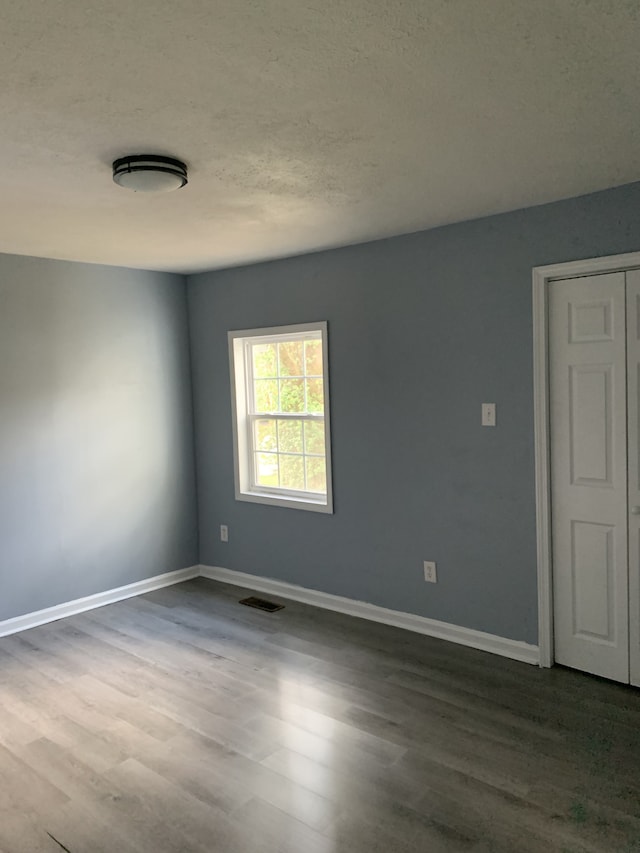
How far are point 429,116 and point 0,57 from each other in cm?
122

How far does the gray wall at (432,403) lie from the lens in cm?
326

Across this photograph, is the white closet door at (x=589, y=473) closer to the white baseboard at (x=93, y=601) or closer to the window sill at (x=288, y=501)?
the window sill at (x=288, y=501)

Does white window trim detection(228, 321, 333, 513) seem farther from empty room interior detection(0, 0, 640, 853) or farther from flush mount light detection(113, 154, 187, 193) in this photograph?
flush mount light detection(113, 154, 187, 193)

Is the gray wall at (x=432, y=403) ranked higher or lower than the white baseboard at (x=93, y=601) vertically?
higher

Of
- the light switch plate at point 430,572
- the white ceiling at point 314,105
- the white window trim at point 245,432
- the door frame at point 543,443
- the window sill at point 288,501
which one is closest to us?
the white ceiling at point 314,105

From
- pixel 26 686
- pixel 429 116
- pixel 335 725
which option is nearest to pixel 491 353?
pixel 429 116

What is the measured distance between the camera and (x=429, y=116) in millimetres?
2031

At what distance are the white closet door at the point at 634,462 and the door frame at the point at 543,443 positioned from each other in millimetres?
292

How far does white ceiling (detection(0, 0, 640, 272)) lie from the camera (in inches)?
58.3

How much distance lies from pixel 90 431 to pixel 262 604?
5.41 ft

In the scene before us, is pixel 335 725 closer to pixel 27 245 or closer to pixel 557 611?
pixel 557 611

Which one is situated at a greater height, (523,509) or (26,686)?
(523,509)

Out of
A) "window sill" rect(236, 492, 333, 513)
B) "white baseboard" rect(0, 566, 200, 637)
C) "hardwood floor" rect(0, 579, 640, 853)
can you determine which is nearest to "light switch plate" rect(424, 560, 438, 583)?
"hardwood floor" rect(0, 579, 640, 853)

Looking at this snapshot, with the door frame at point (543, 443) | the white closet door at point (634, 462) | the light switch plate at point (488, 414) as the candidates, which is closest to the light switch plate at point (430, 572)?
the door frame at point (543, 443)
